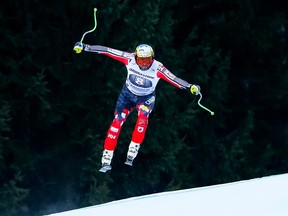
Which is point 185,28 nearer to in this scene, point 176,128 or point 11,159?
point 176,128

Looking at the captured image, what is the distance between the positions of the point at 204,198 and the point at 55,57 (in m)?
8.01

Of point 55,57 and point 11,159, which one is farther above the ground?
point 55,57

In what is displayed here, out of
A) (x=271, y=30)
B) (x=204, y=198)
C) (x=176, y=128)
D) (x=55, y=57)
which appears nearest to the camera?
(x=204, y=198)

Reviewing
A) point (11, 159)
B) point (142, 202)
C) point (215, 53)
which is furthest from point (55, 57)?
point (142, 202)

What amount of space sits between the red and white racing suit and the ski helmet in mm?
102

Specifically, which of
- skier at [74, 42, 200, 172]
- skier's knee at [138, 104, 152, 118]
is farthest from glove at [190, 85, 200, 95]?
skier's knee at [138, 104, 152, 118]

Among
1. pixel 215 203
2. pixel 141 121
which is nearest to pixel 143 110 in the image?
pixel 141 121

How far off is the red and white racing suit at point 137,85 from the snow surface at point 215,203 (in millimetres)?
983

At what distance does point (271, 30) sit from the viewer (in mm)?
21922

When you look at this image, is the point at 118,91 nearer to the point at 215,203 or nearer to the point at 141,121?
the point at 141,121

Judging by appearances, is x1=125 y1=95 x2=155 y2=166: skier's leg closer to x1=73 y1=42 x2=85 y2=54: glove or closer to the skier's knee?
the skier's knee

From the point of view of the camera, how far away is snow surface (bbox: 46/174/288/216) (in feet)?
34.2

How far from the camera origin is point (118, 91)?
60.7 ft

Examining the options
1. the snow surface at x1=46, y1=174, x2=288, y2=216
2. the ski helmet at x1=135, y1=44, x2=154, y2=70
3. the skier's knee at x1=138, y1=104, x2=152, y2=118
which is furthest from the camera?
the skier's knee at x1=138, y1=104, x2=152, y2=118
